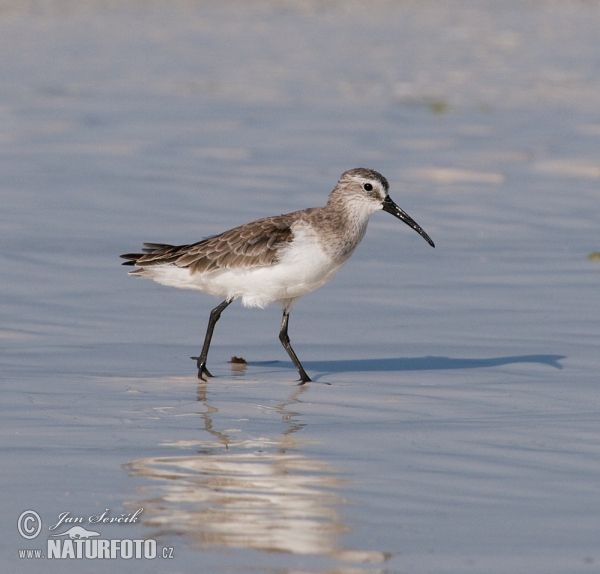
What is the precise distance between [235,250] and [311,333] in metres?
1.31

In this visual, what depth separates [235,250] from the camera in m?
8.55

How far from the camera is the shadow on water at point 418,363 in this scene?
8.52 meters

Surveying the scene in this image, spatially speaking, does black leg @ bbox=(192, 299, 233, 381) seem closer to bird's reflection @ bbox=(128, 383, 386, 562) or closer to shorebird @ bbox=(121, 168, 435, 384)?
shorebird @ bbox=(121, 168, 435, 384)

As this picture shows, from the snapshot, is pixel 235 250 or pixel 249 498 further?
pixel 235 250

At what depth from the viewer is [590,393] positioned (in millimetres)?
7699

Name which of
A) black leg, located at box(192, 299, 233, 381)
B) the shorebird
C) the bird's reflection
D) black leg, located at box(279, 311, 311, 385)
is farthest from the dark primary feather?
the bird's reflection

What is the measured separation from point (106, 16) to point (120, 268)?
20077 mm

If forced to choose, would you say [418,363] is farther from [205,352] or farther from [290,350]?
[205,352]

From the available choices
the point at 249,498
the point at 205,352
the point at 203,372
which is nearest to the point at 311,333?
the point at 205,352

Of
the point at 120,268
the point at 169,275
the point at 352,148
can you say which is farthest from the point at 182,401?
the point at 352,148

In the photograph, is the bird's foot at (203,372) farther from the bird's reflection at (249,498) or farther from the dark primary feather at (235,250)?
the bird's reflection at (249,498)

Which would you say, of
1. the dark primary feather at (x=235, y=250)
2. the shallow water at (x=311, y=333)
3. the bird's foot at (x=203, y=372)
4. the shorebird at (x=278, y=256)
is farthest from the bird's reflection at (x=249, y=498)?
the dark primary feather at (x=235, y=250)

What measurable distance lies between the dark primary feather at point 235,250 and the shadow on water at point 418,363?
0.88 metres

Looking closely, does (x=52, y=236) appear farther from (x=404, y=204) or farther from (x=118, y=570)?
(x=118, y=570)
